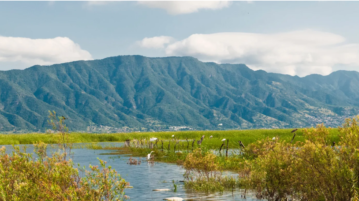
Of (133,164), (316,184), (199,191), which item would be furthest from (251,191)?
(133,164)

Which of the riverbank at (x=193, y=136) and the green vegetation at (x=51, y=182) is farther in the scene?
the riverbank at (x=193, y=136)

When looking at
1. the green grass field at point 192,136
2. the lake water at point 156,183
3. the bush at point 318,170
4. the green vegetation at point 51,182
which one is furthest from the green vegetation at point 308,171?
the green grass field at point 192,136

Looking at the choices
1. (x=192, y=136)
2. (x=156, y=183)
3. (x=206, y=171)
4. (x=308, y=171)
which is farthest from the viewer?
(x=192, y=136)

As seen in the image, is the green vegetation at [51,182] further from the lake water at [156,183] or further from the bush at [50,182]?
the lake water at [156,183]

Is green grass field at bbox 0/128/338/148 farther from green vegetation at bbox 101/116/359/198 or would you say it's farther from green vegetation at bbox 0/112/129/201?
green vegetation at bbox 0/112/129/201

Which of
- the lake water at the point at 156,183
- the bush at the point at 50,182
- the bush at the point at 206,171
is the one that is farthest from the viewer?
the bush at the point at 206,171

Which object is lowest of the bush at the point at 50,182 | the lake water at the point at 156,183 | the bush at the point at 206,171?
the lake water at the point at 156,183

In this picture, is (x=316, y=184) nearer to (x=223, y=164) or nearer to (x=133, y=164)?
(x=223, y=164)

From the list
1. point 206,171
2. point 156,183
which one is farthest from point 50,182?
point 156,183

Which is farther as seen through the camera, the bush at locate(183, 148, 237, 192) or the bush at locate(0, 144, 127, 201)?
the bush at locate(183, 148, 237, 192)

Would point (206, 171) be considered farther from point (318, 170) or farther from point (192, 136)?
point (192, 136)

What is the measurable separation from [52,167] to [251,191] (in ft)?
41.3

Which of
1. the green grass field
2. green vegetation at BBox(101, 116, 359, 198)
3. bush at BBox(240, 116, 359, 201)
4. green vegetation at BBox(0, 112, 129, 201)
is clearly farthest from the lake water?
the green grass field

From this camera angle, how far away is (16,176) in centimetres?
1380
